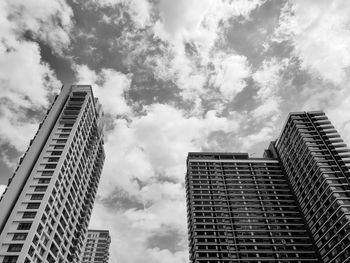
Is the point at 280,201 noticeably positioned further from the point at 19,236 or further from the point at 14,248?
the point at 14,248

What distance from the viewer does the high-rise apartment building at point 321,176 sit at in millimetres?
96812

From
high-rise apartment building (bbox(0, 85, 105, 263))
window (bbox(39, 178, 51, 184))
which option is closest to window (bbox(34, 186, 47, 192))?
high-rise apartment building (bbox(0, 85, 105, 263))

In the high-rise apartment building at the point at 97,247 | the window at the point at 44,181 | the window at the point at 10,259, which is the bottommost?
the window at the point at 10,259

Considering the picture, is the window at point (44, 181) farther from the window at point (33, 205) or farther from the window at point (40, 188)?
the window at point (33, 205)

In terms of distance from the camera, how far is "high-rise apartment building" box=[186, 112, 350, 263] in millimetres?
103875

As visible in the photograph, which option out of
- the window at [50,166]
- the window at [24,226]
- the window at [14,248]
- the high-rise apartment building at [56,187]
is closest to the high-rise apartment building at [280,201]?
the high-rise apartment building at [56,187]

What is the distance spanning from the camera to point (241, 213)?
12525 centimetres

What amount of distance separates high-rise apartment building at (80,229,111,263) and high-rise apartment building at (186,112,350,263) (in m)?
68.6

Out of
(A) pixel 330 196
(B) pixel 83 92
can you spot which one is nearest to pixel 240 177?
(A) pixel 330 196

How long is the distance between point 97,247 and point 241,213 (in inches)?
3497

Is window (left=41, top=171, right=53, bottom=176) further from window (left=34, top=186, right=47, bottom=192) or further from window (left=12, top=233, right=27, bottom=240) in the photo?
window (left=12, top=233, right=27, bottom=240)

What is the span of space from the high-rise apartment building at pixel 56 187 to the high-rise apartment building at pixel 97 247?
72.0 meters

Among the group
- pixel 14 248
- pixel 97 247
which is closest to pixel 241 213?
pixel 14 248

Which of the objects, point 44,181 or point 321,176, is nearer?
point 44,181
